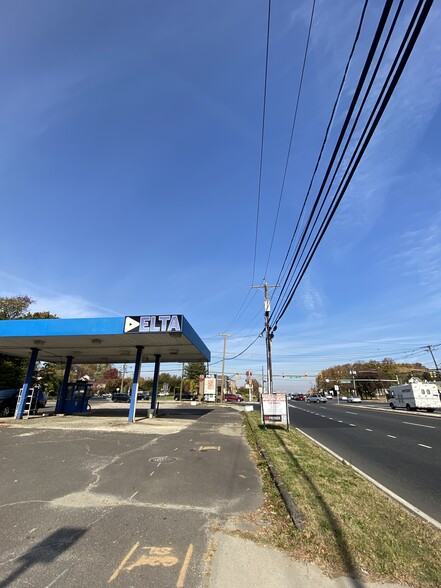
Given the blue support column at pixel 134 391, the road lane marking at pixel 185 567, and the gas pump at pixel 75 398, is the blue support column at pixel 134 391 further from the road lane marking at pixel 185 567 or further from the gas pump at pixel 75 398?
the road lane marking at pixel 185 567

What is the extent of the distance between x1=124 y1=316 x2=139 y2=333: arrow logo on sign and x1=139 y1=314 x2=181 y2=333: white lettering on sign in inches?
11.0

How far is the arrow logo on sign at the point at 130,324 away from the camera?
17.7m

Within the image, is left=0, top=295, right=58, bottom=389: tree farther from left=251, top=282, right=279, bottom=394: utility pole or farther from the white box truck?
the white box truck

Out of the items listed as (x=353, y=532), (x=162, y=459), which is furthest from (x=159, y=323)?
(x=353, y=532)

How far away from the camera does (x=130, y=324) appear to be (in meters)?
17.7

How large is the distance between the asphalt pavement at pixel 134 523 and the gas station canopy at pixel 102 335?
803 cm

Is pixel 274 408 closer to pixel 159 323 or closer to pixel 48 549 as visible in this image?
pixel 159 323

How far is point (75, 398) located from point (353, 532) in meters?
26.1

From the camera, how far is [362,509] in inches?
227

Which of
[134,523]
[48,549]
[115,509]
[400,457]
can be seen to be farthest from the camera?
[400,457]

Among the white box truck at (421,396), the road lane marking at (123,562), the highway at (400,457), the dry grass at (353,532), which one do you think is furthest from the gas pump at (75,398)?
the white box truck at (421,396)

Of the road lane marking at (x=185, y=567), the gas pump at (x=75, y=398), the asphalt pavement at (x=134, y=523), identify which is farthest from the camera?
the gas pump at (x=75, y=398)

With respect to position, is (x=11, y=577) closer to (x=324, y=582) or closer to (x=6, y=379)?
(x=324, y=582)

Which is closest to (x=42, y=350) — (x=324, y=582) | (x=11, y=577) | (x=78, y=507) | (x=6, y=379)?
(x=6, y=379)
